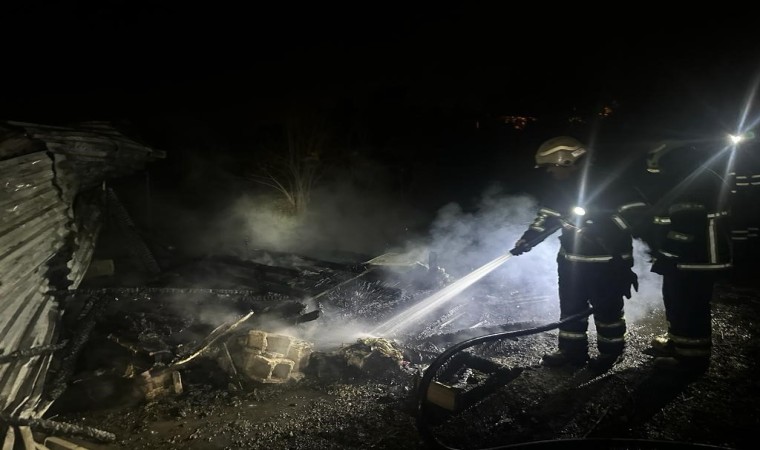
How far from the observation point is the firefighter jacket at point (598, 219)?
389cm

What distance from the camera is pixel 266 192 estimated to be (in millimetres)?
22844

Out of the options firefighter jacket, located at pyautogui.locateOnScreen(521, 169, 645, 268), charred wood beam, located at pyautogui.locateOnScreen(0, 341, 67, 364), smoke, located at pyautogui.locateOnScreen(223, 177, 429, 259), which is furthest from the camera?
smoke, located at pyautogui.locateOnScreen(223, 177, 429, 259)

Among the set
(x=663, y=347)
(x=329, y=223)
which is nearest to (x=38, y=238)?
(x=663, y=347)

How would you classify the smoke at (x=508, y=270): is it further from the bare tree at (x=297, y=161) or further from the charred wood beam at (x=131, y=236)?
the bare tree at (x=297, y=161)

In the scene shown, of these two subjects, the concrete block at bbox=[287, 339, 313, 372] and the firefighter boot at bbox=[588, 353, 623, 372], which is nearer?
the firefighter boot at bbox=[588, 353, 623, 372]

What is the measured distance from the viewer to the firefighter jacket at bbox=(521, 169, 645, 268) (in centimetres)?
389

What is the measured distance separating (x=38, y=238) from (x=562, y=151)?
603 cm

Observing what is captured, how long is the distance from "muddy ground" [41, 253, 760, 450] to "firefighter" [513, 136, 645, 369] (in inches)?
11.9

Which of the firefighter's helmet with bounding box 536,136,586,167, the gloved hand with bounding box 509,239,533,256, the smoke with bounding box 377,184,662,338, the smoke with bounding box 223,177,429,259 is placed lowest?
the smoke with bounding box 223,177,429,259

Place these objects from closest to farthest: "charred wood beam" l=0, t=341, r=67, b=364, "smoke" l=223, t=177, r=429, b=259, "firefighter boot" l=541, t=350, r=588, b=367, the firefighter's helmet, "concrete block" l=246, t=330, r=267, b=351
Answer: "charred wood beam" l=0, t=341, r=67, b=364 < the firefighter's helmet < "firefighter boot" l=541, t=350, r=588, b=367 < "concrete block" l=246, t=330, r=267, b=351 < "smoke" l=223, t=177, r=429, b=259

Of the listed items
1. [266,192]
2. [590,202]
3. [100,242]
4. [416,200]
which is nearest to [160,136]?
[100,242]

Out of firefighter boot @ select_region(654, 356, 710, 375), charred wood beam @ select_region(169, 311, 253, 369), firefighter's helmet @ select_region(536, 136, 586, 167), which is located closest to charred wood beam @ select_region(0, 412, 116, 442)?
charred wood beam @ select_region(169, 311, 253, 369)

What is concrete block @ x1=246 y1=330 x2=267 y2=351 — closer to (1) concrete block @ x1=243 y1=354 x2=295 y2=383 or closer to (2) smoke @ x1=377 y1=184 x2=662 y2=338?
(1) concrete block @ x1=243 y1=354 x2=295 y2=383

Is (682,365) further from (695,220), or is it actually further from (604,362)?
(695,220)
